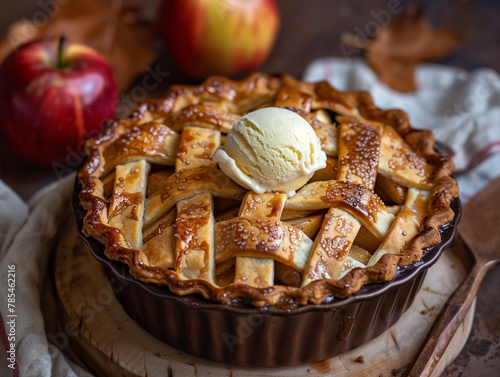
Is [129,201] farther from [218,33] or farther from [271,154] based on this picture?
[218,33]

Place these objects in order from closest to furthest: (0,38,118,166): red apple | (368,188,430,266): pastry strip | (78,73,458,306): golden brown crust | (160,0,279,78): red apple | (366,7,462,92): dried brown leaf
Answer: (78,73,458,306): golden brown crust → (368,188,430,266): pastry strip → (0,38,118,166): red apple → (160,0,279,78): red apple → (366,7,462,92): dried brown leaf

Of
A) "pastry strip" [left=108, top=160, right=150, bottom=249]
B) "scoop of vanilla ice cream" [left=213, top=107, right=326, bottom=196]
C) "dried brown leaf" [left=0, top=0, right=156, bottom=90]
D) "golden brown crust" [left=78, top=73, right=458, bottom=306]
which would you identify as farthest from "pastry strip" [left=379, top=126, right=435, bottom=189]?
"dried brown leaf" [left=0, top=0, right=156, bottom=90]

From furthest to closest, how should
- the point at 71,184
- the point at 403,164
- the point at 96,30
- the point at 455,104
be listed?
the point at 96,30
the point at 455,104
the point at 71,184
the point at 403,164

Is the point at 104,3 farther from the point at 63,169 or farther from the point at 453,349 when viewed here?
the point at 453,349

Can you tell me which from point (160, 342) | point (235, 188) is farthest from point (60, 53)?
point (160, 342)

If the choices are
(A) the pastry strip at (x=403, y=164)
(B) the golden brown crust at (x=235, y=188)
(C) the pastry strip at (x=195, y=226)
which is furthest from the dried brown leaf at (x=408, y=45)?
(C) the pastry strip at (x=195, y=226)

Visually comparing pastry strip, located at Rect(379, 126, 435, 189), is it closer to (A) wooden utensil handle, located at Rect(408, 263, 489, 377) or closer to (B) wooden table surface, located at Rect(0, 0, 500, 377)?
(A) wooden utensil handle, located at Rect(408, 263, 489, 377)

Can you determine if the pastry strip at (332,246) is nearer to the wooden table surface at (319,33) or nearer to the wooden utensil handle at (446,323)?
the wooden utensil handle at (446,323)
